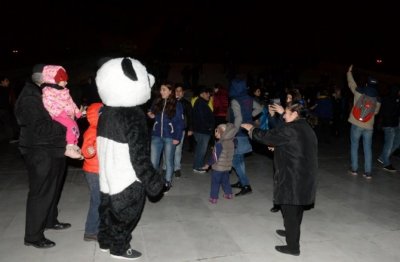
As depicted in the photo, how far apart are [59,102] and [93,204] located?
129 centimetres

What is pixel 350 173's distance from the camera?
805 centimetres

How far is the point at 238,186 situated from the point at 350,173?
2709 millimetres

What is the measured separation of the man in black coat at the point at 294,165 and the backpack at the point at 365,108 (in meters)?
3.72

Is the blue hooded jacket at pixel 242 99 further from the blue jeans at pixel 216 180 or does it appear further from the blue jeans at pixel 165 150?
the blue jeans at pixel 165 150

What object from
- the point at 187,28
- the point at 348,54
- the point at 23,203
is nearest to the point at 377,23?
the point at 348,54

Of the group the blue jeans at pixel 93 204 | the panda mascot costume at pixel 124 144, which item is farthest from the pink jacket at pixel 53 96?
the blue jeans at pixel 93 204

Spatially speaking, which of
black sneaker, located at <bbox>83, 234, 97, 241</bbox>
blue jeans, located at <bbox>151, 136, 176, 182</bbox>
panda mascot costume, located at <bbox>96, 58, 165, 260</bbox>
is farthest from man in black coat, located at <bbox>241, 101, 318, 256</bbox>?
blue jeans, located at <bbox>151, 136, 176, 182</bbox>

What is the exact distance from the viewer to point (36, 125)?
4.18 metres

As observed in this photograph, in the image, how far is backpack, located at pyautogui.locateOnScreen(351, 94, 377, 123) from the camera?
745cm

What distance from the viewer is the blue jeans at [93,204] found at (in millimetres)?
4492

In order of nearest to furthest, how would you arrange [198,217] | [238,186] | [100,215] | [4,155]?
[100,215] < [198,217] < [238,186] < [4,155]

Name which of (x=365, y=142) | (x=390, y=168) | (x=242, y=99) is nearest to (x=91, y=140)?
(x=242, y=99)

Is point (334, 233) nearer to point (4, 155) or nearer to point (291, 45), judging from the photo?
point (4, 155)

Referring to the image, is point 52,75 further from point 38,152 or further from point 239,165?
point 239,165
